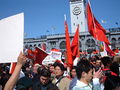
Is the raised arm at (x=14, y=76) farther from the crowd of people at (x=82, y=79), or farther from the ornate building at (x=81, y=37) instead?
the ornate building at (x=81, y=37)

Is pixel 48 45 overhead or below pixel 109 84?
overhead

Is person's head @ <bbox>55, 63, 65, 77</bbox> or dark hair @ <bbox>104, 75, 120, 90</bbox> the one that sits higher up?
person's head @ <bbox>55, 63, 65, 77</bbox>

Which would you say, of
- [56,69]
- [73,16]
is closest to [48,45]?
[73,16]

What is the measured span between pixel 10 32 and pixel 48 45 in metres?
58.6

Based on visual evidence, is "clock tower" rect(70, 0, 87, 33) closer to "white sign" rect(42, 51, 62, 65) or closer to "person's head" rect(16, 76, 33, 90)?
"white sign" rect(42, 51, 62, 65)

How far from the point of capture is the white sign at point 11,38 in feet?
6.64

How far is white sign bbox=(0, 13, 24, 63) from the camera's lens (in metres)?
2.02

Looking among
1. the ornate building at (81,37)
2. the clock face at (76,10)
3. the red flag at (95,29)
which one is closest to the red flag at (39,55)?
the red flag at (95,29)

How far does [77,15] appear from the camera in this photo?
6481cm

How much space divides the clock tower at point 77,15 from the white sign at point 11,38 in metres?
60.6

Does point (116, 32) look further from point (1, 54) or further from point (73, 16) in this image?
point (1, 54)

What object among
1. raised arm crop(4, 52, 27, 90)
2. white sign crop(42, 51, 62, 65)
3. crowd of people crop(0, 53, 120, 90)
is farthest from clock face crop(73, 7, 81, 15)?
raised arm crop(4, 52, 27, 90)

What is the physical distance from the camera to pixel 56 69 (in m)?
3.88

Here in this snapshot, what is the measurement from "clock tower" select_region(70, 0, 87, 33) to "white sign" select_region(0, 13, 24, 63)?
199 ft
